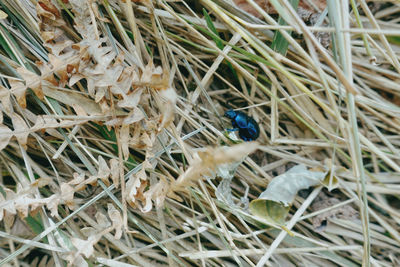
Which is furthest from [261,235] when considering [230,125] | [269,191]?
[230,125]

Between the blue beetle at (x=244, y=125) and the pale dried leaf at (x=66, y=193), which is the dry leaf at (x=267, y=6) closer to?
the blue beetle at (x=244, y=125)

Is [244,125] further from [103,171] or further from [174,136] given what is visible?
[103,171]

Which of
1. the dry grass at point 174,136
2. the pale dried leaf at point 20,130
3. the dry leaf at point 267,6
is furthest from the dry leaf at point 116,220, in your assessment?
the dry leaf at point 267,6

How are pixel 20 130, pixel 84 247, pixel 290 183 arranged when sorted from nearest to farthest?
pixel 84 247
pixel 20 130
pixel 290 183

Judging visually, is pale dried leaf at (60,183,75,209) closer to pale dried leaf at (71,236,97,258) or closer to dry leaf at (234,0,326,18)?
pale dried leaf at (71,236,97,258)

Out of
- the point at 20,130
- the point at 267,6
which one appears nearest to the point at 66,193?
the point at 20,130

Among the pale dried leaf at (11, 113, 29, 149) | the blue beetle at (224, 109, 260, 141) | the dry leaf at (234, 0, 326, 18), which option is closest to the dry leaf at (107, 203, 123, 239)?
the pale dried leaf at (11, 113, 29, 149)
